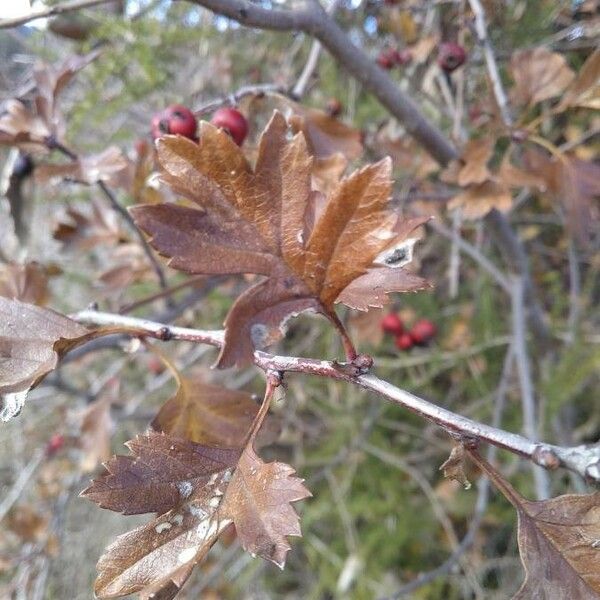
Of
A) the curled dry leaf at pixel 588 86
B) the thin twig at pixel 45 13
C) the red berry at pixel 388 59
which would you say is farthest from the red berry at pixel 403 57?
the thin twig at pixel 45 13

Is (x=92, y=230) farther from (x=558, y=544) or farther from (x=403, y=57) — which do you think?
(x=558, y=544)

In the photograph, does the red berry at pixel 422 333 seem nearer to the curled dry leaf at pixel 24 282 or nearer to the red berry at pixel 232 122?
the red berry at pixel 232 122

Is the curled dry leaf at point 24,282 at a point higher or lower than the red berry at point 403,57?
lower

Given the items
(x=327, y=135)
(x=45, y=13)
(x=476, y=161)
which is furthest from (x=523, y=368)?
(x=45, y=13)

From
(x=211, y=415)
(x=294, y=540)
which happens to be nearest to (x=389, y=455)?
(x=294, y=540)

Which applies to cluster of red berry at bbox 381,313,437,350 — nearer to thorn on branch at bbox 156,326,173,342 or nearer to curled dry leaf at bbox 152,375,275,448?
curled dry leaf at bbox 152,375,275,448
